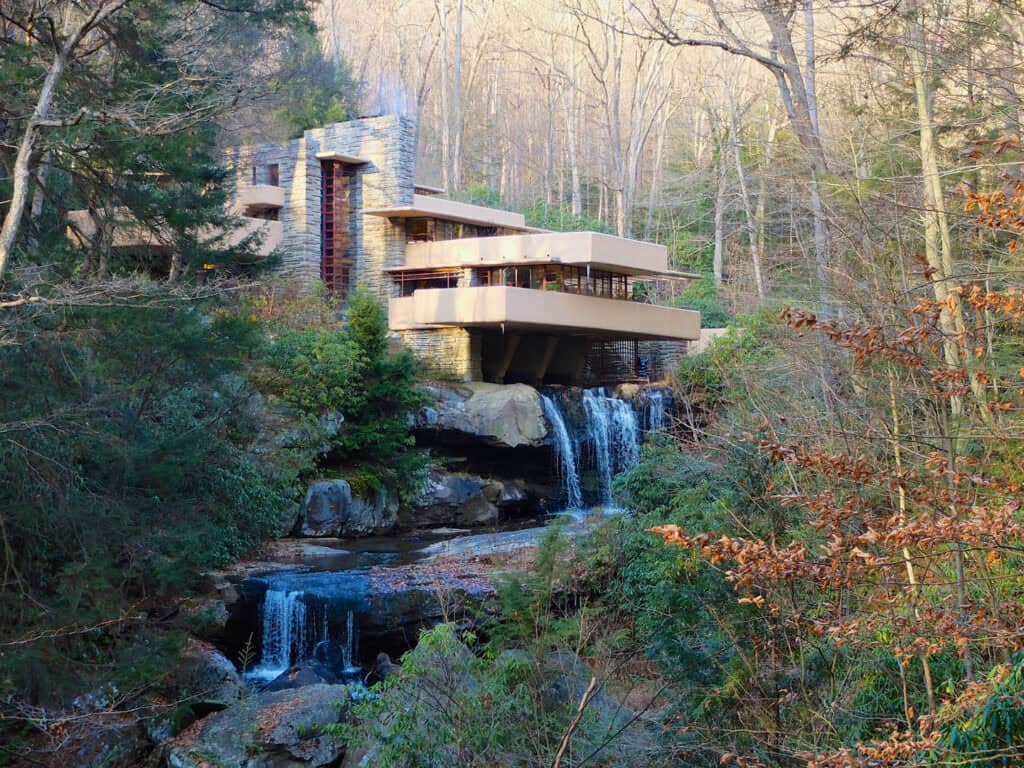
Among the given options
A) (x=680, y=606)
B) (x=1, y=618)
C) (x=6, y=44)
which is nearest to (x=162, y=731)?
(x=1, y=618)

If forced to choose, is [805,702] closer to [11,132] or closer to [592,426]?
[11,132]

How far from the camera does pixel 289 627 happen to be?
528 inches

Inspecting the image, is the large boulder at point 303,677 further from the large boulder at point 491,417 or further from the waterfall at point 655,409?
the waterfall at point 655,409

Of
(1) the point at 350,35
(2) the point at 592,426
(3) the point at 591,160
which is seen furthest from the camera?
(1) the point at 350,35

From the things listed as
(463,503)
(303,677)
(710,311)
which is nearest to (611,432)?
(463,503)

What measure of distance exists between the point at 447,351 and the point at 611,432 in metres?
4.33

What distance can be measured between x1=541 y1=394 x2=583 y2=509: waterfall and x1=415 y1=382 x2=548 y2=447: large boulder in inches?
18.2

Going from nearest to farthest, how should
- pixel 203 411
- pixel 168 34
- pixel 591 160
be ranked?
pixel 168 34 → pixel 203 411 → pixel 591 160

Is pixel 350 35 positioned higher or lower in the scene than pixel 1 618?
higher

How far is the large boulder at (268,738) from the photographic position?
31.7ft

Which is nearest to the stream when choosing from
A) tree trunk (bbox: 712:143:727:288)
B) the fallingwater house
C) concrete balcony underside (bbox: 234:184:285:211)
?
the fallingwater house

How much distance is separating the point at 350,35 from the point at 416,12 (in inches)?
141

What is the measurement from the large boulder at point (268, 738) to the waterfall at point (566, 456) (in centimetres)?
1280

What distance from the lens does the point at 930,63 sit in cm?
998
